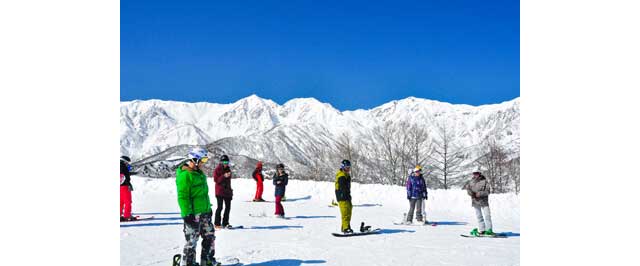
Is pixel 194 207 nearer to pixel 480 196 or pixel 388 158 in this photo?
pixel 480 196

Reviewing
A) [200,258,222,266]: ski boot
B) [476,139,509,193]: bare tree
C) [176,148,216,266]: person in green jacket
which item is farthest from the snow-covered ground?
[476,139,509,193]: bare tree

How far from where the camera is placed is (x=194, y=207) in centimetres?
685

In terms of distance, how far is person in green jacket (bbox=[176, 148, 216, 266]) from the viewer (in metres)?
6.75

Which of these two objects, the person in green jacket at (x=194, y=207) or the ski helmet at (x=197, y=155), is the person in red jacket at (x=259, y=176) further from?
the ski helmet at (x=197, y=155)

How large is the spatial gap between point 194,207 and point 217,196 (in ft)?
16.0

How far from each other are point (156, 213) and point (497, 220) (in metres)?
10.9

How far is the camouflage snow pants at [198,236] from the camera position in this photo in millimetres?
6762

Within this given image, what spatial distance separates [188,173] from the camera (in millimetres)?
6816

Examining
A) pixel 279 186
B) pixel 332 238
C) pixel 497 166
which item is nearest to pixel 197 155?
pixel 332 238

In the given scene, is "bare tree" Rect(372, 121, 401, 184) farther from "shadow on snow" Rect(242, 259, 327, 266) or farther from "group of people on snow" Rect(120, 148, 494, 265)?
"shadow on snow" Rect(242, 259, 327, 266)

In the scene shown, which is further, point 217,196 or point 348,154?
point 348,154
